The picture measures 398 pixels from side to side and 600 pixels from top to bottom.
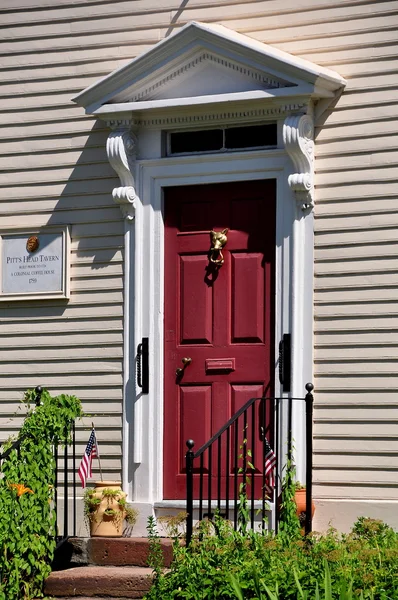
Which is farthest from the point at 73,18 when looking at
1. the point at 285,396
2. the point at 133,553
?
the point at 133,553

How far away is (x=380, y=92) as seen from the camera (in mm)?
8828

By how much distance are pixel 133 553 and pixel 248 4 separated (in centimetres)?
415

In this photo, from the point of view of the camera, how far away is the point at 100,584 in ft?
26.8

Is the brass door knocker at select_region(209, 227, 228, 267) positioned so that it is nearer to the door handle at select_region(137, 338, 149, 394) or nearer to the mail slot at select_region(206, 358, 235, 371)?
the mail slot at select_region(206, 358, 235, 371)

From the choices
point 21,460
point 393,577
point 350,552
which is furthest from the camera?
point 21,460

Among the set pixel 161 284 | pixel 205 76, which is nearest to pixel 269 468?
pixel 161 284

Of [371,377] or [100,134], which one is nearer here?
[371,377]

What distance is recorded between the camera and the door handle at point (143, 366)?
9.31 m

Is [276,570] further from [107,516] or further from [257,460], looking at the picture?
[107,516]

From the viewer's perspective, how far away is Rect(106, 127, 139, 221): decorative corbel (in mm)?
9352

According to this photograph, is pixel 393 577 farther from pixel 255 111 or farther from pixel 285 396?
pixel 255 111

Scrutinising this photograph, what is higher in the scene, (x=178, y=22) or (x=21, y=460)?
(x=178, y=22)

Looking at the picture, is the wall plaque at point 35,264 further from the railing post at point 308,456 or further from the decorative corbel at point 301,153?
the railing post at point 308,456

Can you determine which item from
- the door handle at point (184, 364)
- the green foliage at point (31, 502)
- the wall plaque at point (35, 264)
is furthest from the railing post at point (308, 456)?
the wall plaque at point (35, 264)
